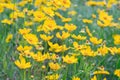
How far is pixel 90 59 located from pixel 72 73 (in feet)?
0.56

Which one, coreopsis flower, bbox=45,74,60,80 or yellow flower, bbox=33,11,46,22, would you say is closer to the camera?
coreopsis flower, bbox=45,74,60,80

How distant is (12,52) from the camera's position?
9.07 ft

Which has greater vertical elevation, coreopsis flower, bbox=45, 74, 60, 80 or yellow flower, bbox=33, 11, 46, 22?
yellow flower, bbox=33, 11, 46, 22

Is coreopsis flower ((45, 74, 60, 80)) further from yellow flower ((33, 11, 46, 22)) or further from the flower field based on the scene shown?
yellow flower ((33, 11, 46, 22))

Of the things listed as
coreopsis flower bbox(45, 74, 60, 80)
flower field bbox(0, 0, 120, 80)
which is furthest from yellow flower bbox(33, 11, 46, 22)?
coreopsis flower bbox(45, 74, 60, 80)

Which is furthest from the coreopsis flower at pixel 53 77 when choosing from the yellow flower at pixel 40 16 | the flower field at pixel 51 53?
the yellow flower at pixel 40 16

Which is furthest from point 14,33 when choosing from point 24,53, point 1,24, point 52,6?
point 24,53

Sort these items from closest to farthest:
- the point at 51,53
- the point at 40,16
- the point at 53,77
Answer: the point at 53,77 → the point at 51,53 → the point at 40,16

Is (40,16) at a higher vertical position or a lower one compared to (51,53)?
higher

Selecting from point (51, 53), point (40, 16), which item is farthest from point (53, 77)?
point (40, 16)

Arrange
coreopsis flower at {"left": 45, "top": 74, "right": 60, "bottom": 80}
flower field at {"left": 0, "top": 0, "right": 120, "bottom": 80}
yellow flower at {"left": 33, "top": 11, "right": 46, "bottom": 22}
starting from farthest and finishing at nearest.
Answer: yellow flower at {"left": 33, "top": 11, "right": 46, "bottom": 22}
flower field at {"left": 0, "top": 0, "right": 120, "bottom": 80}
coreopsis flower at {"left": 45, "top": 74, "right": 60, "bottom": 80}

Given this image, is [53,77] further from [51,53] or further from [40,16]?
[40,16]

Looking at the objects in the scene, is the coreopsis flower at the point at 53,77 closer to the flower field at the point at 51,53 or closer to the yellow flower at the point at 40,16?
the flower field at the point at 51,53

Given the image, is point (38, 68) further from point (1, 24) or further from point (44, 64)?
point (1, 24)
